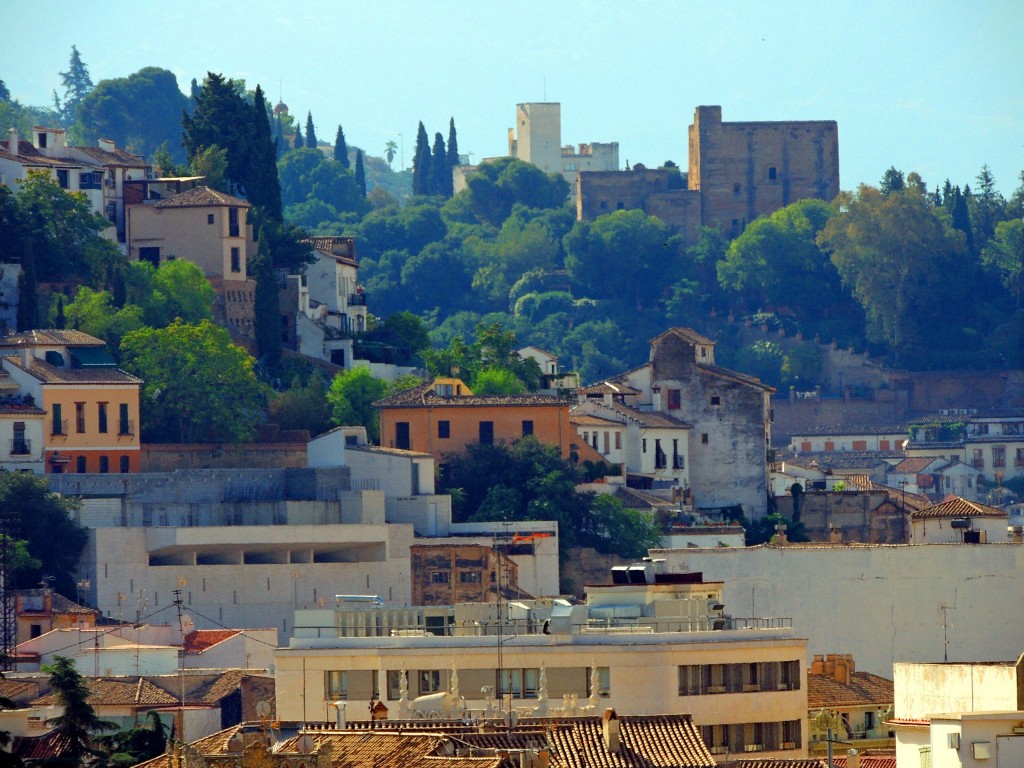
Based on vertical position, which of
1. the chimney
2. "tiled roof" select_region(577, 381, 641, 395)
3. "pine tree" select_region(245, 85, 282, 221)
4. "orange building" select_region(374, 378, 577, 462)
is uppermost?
"pine tree" select_region(245, 85, 282, 221)

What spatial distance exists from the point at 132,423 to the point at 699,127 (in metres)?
86.8

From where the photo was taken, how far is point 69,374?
275ft

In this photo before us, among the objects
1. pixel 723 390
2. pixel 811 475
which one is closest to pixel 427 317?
pixel 811 475

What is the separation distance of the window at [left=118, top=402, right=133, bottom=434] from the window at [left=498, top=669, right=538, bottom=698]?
3778 centimetres

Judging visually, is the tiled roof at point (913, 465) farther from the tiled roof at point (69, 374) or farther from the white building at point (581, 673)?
the white building at point (581, 673)

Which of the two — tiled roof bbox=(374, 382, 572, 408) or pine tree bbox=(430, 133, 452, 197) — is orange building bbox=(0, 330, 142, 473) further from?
pine tree bbox=(430, 133, 452, 197)

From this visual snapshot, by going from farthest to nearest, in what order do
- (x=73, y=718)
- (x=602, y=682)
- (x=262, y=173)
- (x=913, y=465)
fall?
1. (x=913, y=465)
2. (x=262, y=173)
3. (x=602, y=682)
4. (x=73, y=718)

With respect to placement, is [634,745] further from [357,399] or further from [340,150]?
[340,150]

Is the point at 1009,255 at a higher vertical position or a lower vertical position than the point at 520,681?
higher

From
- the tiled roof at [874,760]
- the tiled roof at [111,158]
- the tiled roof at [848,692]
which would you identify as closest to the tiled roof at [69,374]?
the tiled roof at [111,158]

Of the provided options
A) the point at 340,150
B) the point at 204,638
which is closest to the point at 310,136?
the point at 340,150

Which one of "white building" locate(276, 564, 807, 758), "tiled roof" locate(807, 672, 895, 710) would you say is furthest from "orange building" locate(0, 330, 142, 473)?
"white building" locate(276, 564, 807, 758)

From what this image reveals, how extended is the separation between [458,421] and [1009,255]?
82.7 metres

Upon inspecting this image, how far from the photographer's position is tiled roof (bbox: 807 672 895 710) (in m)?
56.1
